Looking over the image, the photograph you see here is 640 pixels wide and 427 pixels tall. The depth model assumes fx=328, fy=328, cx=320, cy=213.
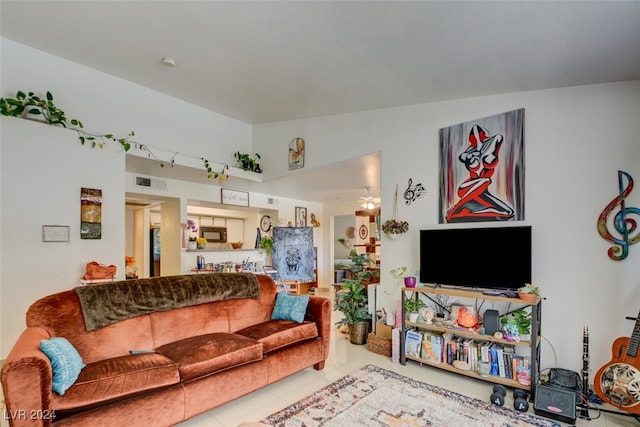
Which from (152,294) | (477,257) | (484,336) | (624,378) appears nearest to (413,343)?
(484,336)

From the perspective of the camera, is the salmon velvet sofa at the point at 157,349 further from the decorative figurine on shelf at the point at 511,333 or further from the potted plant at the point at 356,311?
the decorative figurine on shelf at the point at 511,333

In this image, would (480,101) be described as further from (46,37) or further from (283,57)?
(46,37)

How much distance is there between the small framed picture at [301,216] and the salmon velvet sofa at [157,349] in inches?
169

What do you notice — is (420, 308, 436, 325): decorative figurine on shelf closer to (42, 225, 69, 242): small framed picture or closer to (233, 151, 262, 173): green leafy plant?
(233, 151, 262, 173): green leafy plant

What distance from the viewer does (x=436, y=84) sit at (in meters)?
3.29

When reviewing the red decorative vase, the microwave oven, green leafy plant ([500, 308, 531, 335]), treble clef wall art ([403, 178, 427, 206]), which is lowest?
green leafy plant ([500, 308, 531, 335])

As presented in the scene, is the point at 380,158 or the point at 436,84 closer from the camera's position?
the point at 436,84

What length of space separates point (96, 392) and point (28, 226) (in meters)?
2.28

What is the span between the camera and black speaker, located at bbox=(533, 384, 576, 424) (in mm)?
2404

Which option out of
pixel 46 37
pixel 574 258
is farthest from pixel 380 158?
pixel 46 37

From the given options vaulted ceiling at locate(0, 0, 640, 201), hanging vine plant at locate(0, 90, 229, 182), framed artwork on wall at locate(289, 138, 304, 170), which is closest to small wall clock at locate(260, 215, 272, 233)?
framed artwork on wall at locate(289, 138, 304, 170)

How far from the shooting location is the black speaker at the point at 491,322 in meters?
3.00

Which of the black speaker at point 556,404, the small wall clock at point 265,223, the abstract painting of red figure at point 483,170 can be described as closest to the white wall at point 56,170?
the small wall clock at point 265,223

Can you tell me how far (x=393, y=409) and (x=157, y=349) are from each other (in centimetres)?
196
